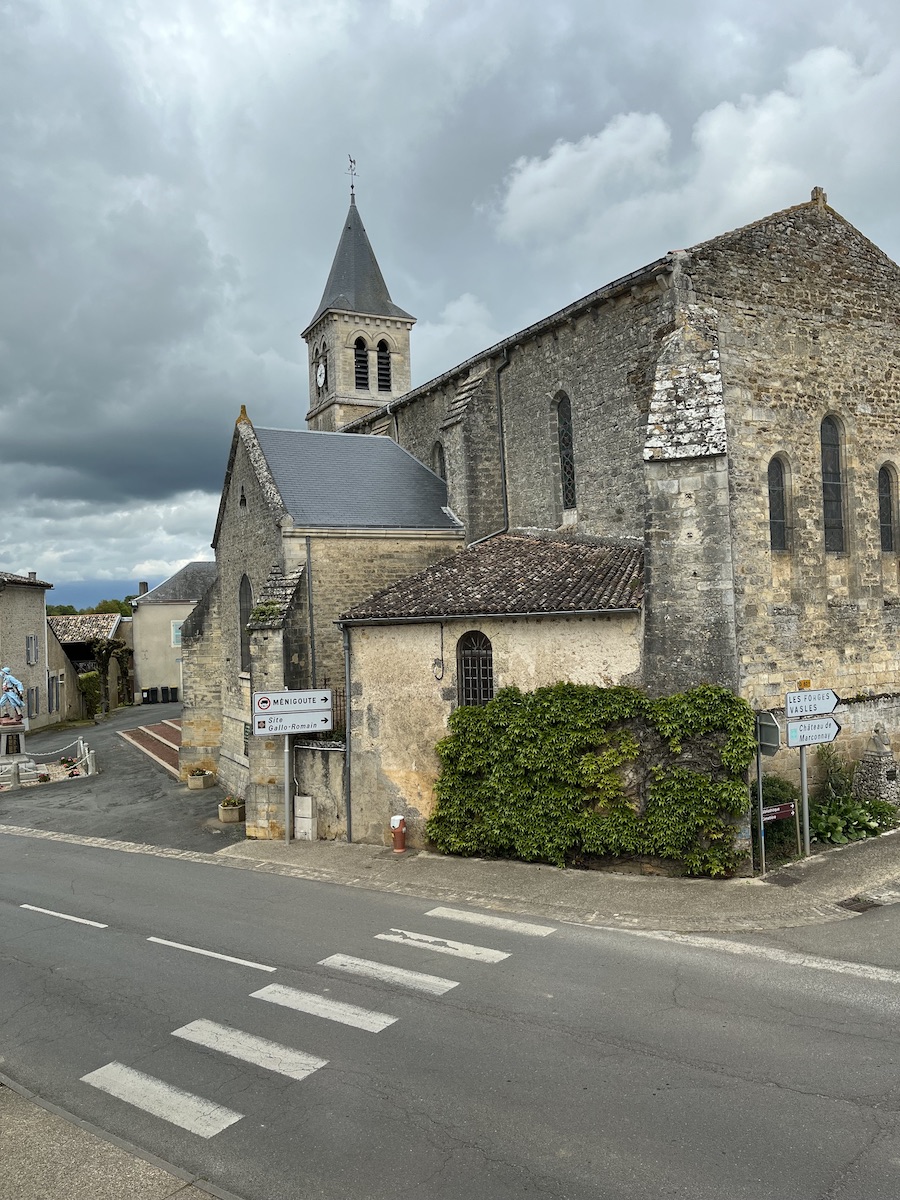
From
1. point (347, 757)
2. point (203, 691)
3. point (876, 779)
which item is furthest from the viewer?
point (203, 691)

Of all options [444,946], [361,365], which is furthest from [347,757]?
[361,365]

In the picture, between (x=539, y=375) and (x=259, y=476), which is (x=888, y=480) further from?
(x=259, y=476)

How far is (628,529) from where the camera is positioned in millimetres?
15422

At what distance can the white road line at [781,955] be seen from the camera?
8.38 m

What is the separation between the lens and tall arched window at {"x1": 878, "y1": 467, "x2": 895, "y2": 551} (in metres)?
15.7

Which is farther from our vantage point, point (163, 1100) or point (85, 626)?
point (85, 626)

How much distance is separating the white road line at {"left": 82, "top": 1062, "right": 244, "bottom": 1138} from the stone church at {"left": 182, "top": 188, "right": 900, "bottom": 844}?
797 centimetres

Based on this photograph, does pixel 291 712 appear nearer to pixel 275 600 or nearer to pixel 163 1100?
pixel 275 600

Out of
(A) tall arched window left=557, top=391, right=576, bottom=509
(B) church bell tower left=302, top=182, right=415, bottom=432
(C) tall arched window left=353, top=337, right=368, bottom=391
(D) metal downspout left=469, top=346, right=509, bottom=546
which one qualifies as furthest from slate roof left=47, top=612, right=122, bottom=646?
(A) tall arched window left=557, top=391, right=576, bottom=509

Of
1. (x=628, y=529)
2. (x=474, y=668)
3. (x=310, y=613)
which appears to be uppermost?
(x=628, y=529)

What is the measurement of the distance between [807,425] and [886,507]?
2773mm

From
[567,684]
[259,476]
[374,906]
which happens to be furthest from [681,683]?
[259,476]

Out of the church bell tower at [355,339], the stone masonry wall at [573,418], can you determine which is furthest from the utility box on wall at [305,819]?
the church bell tower at [355,339]

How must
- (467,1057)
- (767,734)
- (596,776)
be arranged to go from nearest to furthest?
1. (467,1057)
2. (767,734)
3. (596,776)
